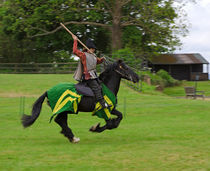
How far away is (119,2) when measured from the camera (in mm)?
27703

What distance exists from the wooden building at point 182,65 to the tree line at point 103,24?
34.4 ft

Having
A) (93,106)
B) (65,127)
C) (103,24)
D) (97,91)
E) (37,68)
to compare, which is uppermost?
(103,24)

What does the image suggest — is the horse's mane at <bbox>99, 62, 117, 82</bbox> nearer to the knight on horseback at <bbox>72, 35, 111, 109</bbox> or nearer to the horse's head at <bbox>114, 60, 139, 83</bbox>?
the horse's head at <bbox>114, 60, 139, 83</bbox>

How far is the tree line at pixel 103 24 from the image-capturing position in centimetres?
2759

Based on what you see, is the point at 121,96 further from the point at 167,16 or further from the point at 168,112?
the point at 167,16

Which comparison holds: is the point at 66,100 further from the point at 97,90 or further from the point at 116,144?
the point at 116,144

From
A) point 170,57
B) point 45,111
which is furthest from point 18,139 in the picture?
point 170,57

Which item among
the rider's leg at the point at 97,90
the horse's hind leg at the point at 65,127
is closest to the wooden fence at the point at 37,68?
the horse's hind leg at the point at 65,127

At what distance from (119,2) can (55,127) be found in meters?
18.1

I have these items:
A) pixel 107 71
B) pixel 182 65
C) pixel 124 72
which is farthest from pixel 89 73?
pixel 182 65

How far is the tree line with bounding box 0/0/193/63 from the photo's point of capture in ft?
90.5

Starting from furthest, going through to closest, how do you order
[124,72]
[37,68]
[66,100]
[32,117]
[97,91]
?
[37,68] → [124,72] → [32,117] → [97,91] → [66,100]

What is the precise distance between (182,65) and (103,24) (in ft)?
66.3

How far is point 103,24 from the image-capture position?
29.2 meters
